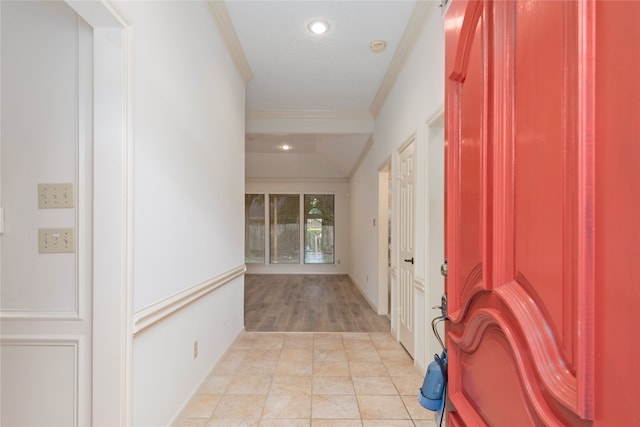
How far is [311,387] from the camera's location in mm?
2484

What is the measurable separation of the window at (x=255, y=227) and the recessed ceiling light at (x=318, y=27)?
654cm

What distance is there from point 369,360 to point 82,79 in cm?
288

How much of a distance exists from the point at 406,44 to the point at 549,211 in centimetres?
288

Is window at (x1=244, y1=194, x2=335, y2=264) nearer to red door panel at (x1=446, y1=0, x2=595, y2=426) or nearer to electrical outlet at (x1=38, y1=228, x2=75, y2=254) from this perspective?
electrical outlet at (x1=38, y1=228, x2=75, y2=254)

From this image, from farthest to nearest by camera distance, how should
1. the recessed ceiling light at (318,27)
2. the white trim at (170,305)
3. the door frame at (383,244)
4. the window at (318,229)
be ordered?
the window at (318,229), the door frame at (383,244), the recessed ceiling light at (318,27), the white trim at (170,305)

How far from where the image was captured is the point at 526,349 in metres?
0.58

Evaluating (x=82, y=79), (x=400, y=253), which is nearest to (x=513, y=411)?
(x=82, y=79)

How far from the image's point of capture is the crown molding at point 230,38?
249 centimetres

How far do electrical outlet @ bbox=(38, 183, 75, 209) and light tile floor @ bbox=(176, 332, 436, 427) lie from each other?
1442mm

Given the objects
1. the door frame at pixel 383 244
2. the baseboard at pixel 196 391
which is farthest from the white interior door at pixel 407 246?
the baseboard at pixel 196 391

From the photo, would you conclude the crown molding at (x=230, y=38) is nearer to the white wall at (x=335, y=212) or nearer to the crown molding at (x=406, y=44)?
the crown molding at (x=406, y=44)

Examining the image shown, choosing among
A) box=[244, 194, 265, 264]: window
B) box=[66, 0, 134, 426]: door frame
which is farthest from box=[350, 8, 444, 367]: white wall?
box=[244, 194, 265, 264]: window

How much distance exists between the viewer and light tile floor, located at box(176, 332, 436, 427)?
208 cm

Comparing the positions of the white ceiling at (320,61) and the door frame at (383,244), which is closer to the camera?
the white ceiling at (320,61)
